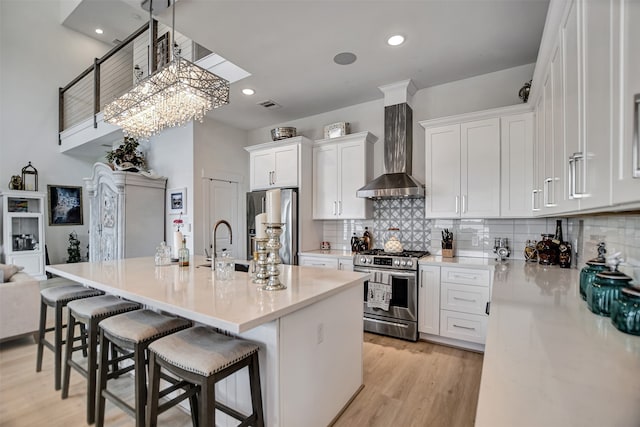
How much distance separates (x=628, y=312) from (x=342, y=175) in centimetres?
326

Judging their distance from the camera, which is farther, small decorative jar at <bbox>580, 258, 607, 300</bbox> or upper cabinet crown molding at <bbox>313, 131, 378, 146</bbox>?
upper cabinet crown molding at <bbox>313, 131, 378, 146</bbox>

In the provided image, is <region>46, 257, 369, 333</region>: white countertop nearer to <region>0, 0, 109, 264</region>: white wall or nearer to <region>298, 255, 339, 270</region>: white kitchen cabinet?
<region>298, 255, 339, 270</region>: white kitchen cabinet

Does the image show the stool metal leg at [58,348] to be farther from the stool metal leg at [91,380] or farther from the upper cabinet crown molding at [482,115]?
the upper cabinet crown molding at [482,115]

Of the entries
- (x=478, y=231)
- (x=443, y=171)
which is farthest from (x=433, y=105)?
(x=478, y=231)

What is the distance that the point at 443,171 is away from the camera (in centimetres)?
345

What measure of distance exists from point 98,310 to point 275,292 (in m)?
1.37

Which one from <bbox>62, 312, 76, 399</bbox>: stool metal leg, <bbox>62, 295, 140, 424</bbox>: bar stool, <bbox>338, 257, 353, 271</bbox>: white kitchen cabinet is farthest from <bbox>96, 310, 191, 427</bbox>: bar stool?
<bbox>338, 257, 353, 271</bbox>: white kitchen cabinet

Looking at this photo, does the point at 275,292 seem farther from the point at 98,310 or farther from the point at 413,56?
the point at 413,56

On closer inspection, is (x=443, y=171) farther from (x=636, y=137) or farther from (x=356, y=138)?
(x=636, y=137)

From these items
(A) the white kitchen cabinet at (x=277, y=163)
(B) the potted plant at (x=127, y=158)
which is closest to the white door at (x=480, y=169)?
(A) the white kitchen cabinet at (x=277, y=163)

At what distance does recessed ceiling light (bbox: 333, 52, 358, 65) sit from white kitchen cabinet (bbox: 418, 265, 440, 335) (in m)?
2.31

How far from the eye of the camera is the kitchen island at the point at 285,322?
1.49 m

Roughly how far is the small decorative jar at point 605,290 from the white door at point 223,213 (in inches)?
167

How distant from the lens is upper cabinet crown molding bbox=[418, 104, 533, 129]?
2.99 m
